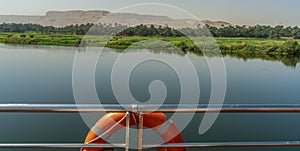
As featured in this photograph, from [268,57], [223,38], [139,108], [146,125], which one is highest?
[223,38]

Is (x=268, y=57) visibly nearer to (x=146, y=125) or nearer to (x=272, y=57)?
(x=272, y=57)

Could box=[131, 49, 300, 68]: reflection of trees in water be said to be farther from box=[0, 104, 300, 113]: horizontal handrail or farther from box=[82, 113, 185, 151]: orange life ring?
box=[0, 104, 300, 113]: horizontal handrail

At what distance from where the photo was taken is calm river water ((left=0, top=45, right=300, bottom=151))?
299 inches

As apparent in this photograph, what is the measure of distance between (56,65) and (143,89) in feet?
34.7

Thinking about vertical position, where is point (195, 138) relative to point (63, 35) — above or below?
Answer: below

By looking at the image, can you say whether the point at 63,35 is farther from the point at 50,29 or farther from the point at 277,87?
the point at 277,87

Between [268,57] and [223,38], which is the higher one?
[223,38]

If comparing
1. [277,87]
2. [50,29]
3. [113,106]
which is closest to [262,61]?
[277,87]

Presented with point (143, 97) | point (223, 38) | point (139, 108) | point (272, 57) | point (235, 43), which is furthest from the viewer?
point (235, 43)

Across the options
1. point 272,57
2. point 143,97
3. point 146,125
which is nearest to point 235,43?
point 272,57

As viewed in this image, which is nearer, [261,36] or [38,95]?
[38,95]

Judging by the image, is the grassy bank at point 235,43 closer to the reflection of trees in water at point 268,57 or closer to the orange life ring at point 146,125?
the reflection of trees in water at point 268,57

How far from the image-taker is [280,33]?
3136 centimetres

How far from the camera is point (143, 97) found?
10.6m
